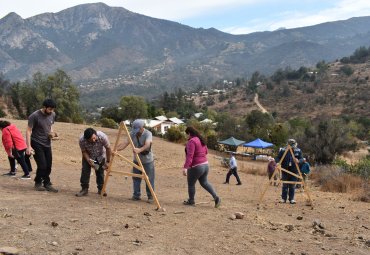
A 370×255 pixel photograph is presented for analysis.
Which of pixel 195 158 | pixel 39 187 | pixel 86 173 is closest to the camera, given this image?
pixel 195 158

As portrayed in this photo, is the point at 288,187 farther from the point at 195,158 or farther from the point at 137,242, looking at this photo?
the point at 137,242

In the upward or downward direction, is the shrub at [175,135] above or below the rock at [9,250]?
below

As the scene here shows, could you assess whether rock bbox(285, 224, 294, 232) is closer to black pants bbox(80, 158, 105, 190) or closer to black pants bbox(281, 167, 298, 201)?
black pants bbox(281, 167, 298, 201)

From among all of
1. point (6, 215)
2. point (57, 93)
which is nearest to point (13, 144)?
point (6, 215)

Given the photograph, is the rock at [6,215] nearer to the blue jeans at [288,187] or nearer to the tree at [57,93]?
the blue jeans at [288,187]

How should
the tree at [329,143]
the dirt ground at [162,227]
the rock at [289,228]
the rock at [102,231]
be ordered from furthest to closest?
the tree at [329,143], the rock at [289,228], the rock at [102,231], the dirt ground at [162,227]

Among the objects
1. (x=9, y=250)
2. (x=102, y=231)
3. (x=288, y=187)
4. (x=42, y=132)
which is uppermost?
(x=42, y=132)

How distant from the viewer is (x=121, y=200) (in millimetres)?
8227

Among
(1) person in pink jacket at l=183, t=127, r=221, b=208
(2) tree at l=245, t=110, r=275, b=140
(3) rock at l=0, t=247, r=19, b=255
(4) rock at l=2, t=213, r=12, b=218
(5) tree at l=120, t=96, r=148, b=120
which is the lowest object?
(2) tree at l=245, t=110, r=275, b=140

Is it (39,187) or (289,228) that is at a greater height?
(39,187)

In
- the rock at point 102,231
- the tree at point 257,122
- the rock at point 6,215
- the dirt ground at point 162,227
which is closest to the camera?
the dirt ground at point 162,227

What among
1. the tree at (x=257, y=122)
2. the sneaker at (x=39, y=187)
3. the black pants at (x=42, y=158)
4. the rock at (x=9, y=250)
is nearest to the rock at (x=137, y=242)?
the rock at (x=9, y=250)

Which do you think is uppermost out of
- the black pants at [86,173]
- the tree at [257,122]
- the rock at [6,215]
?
the black pants at [86,173]

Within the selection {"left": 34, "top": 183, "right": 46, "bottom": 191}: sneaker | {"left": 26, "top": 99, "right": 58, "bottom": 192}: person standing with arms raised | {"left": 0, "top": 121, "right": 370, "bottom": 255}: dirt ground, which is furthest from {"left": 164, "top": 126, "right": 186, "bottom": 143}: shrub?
{"left": 26, "top": 99, "right": 58, "bottom": 192}: person standing with arms raised
